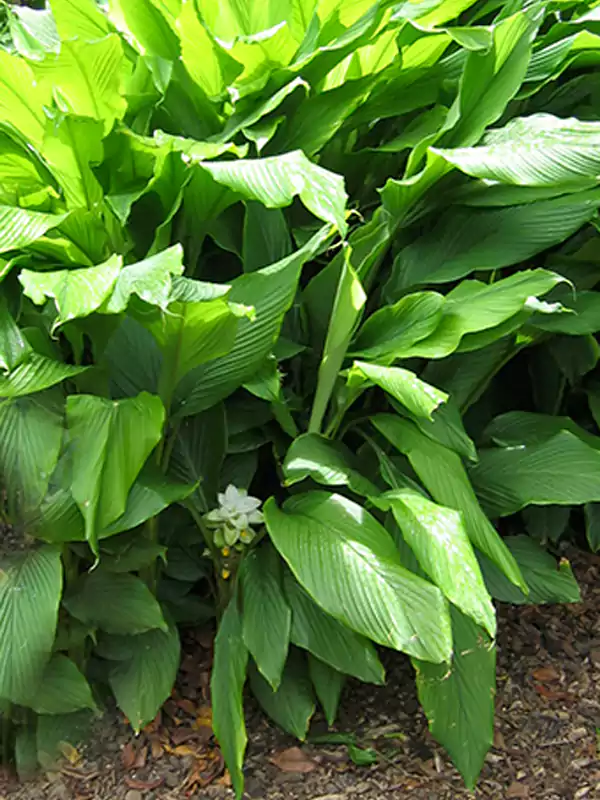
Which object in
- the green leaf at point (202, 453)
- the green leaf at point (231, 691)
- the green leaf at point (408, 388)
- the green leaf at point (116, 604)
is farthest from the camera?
the green leaf at point (202, 453)

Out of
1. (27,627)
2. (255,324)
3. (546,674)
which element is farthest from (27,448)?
(546,674)

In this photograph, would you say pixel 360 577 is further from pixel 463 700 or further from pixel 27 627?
pixel 27 627

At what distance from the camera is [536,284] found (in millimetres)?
1356

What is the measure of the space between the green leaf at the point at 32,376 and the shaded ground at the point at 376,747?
Result: 0.65m

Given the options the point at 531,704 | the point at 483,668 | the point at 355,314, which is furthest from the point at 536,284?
the point at 531,704

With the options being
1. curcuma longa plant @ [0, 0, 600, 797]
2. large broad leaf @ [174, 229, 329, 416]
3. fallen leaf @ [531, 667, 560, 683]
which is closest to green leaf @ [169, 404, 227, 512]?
curcuma longa plant @ [0, 0, 600, 797]

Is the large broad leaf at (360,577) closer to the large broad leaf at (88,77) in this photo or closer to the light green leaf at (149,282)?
the light green leaf at (149,282)

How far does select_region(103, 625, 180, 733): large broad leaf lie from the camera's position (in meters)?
1.47

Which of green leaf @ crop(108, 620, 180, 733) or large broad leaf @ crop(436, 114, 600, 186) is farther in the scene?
green leaf @ crop(108, 620, 180, 733)

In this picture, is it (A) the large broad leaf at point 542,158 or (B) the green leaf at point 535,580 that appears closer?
(A) the large broad leaf at point 542,158

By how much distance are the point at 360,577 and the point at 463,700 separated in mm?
321

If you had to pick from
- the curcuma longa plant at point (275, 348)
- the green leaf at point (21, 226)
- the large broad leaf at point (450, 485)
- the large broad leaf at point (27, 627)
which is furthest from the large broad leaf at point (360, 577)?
the green leaf at point (21, 226)

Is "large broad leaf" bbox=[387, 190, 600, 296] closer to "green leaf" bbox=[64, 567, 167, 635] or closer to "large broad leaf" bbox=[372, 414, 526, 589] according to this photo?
"large broad leaf" bbox=[372, 414, 526, 589]

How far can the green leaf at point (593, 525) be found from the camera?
1.91 metres
